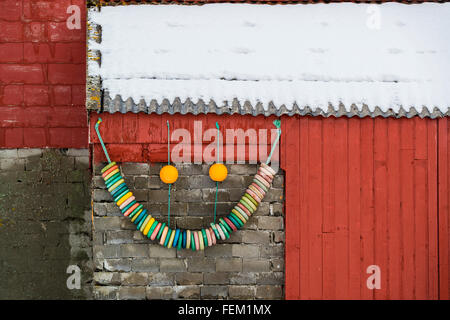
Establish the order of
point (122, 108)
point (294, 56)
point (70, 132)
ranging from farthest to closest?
point (70, 132), point (294, 56), point (122, 108)

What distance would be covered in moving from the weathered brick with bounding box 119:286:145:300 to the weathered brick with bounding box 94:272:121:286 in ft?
0.26

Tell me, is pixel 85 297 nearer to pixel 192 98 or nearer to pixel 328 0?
pixel 192 98

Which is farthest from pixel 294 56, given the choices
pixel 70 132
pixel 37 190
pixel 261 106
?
pixel 37 190

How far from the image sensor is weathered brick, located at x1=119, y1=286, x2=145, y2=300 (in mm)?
3250

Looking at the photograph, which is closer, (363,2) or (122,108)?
(122,108)

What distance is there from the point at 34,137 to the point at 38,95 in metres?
0.47

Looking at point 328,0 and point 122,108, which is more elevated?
point 328,0

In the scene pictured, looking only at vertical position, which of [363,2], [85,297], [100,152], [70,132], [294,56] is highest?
[363,2]

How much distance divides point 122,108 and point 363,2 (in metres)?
2.36

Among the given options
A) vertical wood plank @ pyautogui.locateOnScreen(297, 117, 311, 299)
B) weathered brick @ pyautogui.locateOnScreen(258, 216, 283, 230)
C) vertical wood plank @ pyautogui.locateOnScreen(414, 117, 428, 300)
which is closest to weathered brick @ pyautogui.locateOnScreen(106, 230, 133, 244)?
weathered brick @ pyautogui.locateOnScreen(258, 216, 283, 230)

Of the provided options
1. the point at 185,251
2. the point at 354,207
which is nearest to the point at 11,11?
the point at 185,251

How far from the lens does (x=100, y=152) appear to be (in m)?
3.21

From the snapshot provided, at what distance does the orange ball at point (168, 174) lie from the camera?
3.11 metres

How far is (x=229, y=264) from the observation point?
10.7 feet
